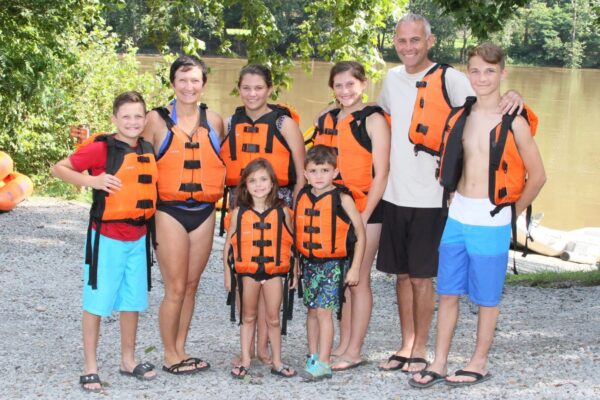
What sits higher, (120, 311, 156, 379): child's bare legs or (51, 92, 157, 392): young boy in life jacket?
(51, 92, 157, 392): young boy in life jacket

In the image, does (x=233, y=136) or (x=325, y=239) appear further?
(x=233, y=136)

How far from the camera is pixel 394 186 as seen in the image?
4.86m

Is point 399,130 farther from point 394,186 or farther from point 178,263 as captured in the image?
point 178,263

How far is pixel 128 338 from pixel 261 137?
1337 millimetres

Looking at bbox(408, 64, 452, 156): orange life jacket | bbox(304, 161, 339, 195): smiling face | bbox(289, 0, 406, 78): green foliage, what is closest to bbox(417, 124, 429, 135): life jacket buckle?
bbox(408, 64, 452, 156): orange life jacket

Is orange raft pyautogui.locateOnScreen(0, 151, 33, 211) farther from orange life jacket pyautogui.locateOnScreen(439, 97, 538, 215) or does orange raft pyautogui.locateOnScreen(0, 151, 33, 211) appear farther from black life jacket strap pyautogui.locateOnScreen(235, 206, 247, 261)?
orange life jacket pyautogui.locateOnScreen(439, 97, 538, 215)

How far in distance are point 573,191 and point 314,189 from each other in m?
20.6

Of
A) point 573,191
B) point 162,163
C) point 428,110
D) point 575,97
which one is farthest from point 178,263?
point 575,97

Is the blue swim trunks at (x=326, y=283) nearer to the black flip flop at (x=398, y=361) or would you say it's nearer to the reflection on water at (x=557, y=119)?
→ the black flip flop at (x=398, y=361)

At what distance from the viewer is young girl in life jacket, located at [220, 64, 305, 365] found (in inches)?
190

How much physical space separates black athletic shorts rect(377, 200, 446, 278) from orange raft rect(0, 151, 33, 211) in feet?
25.1

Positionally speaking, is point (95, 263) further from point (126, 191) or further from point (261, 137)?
point (261, 137)

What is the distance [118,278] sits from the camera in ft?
15.4

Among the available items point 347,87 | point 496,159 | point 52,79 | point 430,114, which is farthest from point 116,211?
point 52,79
